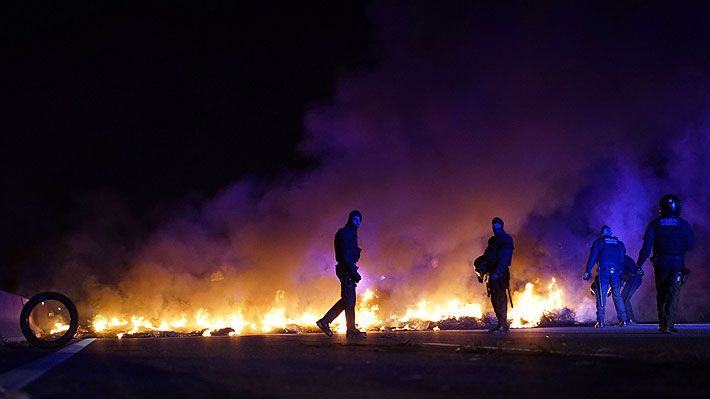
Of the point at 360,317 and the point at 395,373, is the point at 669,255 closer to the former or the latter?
the point at 395,373

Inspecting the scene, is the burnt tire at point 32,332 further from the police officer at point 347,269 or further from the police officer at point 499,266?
the police officer at point 499,266

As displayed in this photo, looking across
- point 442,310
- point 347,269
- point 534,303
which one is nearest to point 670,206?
point 347,269

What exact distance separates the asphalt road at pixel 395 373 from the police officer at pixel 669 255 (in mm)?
4067

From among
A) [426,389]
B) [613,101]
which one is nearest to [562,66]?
[613,101]

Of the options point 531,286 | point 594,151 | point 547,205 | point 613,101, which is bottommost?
point 531,286

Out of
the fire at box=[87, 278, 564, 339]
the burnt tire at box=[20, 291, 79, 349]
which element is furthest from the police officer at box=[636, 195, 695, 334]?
the fire at box=[87, 278, 564, 339]

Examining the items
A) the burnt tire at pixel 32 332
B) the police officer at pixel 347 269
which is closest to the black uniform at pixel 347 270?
the police officer at pixel 347 269

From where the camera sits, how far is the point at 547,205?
91.1 ft

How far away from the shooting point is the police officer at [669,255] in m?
12.4

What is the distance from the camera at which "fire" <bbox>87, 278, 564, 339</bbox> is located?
79.9ft

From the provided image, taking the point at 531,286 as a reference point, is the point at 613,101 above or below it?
above

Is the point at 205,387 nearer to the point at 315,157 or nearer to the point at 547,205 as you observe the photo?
the point at 547,205

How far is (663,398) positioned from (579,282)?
21.9 m

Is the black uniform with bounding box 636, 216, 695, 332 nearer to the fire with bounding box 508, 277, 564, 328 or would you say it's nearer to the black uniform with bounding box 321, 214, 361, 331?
Answer: the black uniform with bounding box 321, 214, 361, 331
